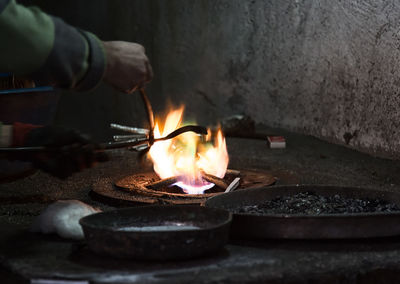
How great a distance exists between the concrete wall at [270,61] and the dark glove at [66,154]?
104 inches

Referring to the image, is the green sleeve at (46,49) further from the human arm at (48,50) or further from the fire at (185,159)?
the fire at (185,159)

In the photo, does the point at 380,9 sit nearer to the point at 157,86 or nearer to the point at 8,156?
the point at 8,156

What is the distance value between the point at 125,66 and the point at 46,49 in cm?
40

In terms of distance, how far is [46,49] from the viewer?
87.7 inches

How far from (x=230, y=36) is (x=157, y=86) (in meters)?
1.44

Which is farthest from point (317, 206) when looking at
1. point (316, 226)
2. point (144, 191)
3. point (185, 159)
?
point (185, 159)

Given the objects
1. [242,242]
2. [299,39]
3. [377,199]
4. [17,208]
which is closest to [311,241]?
[242,242]

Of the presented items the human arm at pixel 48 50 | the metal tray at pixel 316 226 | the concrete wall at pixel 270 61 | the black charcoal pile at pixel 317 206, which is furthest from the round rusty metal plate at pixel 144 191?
the concrete wall at pixel 270 61

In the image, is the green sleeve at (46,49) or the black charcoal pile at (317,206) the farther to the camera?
the black charcoal pile at (317,206)

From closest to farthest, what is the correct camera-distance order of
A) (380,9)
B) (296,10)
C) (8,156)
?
1. (8,156)
2. (380,9)
3. (296,10)

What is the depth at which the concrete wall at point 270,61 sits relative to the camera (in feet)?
14.6

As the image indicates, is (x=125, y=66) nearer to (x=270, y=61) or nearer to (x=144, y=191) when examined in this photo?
(x=144, y=191)

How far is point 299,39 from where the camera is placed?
537 cm

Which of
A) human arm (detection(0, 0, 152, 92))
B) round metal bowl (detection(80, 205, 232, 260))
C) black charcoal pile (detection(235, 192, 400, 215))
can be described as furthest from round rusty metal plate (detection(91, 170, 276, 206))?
human arm (detection(0, 0, 152, 92))
